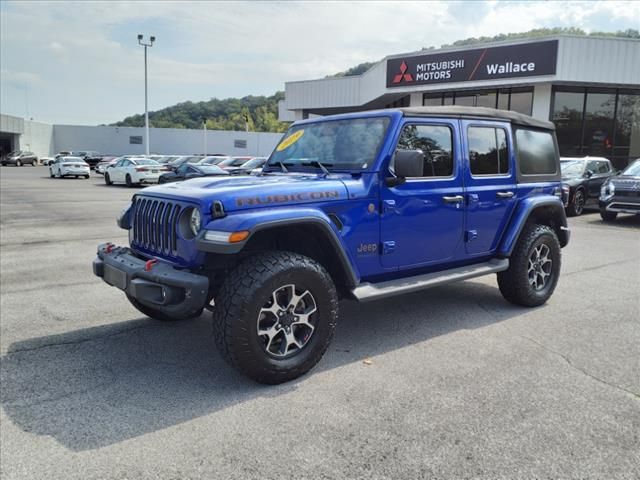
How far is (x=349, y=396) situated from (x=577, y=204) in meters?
13.3

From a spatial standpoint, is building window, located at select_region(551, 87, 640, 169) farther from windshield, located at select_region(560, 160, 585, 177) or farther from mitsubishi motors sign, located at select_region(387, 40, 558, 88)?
windshield, located at select_region(560, 160, 585, 177)

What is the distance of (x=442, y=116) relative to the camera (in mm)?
4648

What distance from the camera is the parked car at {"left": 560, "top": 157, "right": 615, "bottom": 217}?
14273 millimetres

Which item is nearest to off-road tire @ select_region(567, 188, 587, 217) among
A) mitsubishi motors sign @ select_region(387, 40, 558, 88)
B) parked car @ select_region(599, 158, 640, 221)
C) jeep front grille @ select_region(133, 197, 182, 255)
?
parked car @ select_region(599, 158, 640, 221)

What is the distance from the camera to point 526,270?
529 centimetres

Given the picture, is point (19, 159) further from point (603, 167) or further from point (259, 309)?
point (259, 309)

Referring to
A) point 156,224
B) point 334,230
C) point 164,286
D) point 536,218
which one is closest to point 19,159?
point 156,224

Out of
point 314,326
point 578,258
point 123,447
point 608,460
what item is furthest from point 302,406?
point 578,258

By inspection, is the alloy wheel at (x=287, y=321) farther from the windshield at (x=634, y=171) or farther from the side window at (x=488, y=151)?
the windshield at (x=634, y=171)

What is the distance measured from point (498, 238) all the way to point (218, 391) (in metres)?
3.17

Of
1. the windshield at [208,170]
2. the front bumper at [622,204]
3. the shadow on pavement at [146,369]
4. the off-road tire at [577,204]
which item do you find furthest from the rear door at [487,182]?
the windshield at [208,170]

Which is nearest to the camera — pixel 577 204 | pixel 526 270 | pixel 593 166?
pixel 526 270

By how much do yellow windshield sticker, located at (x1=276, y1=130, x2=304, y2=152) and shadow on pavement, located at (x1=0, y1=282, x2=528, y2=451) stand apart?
1.78 m

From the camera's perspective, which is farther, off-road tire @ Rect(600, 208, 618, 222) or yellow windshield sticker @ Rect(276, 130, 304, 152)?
off-road tire @ Rect(600, 208, 618, 222)
